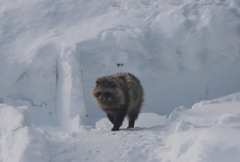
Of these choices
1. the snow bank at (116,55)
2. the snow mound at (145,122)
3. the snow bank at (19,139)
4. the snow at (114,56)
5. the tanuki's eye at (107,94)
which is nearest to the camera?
the snow bank at (19,139)

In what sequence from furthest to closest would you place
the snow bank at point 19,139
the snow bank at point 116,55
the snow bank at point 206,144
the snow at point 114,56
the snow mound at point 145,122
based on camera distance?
the snow bank at point 116,55 < the snow at point 114,56 < the snow mound at point 145,122 < the snow bank at point 19,139 < the snow bank at point 206,144

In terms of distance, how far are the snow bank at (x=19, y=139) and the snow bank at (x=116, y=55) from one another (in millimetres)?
2813

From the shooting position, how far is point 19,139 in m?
3.34

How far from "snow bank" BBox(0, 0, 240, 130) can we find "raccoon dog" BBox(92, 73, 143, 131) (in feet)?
7.56

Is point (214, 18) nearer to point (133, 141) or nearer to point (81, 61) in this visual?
point (81, 61)

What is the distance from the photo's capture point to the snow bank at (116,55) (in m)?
7.70

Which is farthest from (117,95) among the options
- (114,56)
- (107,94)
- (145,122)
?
(114,56)

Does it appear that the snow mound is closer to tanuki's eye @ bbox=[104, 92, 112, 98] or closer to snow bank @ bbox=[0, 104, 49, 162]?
tanuki's eye @ bbox=[104, 92, 112, 98]

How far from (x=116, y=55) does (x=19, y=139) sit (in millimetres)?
4841

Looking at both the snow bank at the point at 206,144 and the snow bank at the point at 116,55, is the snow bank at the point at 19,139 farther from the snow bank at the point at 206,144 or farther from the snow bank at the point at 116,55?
the snow bank at the point at 116,55

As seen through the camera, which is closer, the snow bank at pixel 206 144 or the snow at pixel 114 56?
the snow bank at pixel 206 144

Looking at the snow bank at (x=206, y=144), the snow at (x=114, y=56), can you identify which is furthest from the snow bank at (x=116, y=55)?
the snow bank at (x=206, y=144)

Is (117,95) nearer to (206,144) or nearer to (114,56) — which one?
(206,144)

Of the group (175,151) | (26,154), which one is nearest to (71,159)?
(26,154)
